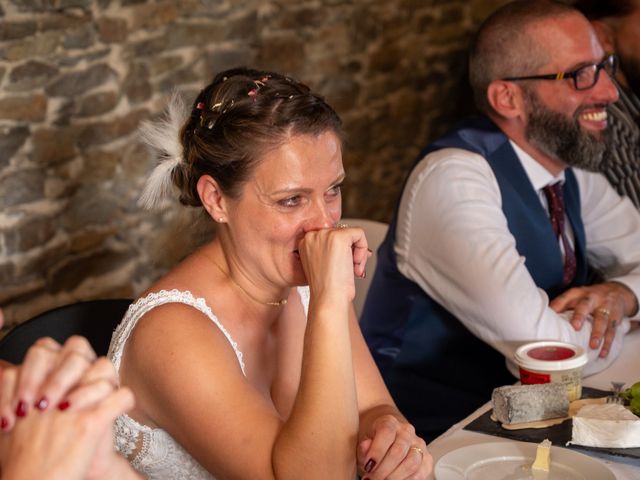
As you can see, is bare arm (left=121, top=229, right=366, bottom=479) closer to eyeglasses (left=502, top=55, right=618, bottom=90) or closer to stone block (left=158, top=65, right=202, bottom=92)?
eyeglasses (left=502, top=55, right=618, bottom=90)

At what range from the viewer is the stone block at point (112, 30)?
370 cm

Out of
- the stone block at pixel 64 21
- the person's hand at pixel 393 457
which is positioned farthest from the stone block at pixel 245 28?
the person's hand at pixel 393 457

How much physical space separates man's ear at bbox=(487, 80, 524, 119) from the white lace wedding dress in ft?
4.56

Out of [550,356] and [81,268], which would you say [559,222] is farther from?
[81,268]

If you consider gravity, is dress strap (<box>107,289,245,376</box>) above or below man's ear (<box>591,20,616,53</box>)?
below

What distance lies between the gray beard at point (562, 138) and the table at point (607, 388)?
548 mm

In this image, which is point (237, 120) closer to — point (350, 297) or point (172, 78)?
point (350, 297)

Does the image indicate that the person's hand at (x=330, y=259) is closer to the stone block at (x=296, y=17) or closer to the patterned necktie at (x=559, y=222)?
the patterned necktie at (x=559, y=222)

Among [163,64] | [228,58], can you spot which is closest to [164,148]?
[163,64]

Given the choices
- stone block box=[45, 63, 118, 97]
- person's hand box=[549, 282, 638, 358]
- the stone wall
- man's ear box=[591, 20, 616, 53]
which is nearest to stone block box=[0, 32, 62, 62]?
the stone wall

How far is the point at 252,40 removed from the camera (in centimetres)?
448

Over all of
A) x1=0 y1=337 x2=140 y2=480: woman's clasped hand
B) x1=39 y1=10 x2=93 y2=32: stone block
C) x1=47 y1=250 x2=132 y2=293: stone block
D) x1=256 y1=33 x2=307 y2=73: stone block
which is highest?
x1=39 y1=10 x2=93 y2=32: stone block

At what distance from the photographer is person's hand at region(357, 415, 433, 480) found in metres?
1.93

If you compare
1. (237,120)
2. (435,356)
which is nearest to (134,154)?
(435,356)
